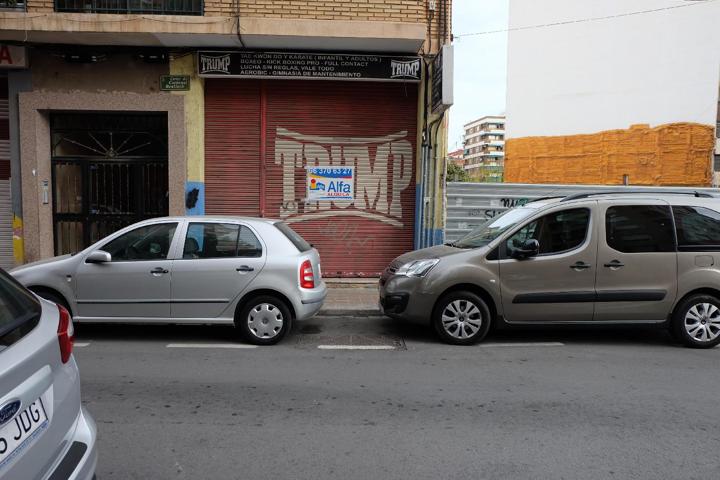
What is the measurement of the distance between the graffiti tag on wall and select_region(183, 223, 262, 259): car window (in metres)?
4.49

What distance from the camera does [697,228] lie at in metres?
6.54

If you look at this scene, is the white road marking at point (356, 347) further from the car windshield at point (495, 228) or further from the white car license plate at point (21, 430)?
the white car license plate at point (21, 430)

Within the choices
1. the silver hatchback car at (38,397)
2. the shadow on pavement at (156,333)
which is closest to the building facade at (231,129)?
the shadow on pavement at (156,333)

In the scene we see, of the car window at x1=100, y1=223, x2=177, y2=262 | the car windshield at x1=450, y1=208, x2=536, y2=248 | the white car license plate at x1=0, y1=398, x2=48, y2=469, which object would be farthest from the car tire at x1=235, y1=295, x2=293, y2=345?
the white car license plate at x1=0, y1=398, x2=48, y2=469

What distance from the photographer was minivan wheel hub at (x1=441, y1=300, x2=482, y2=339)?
6.36m

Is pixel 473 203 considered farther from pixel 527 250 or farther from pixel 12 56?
pixel 12 56

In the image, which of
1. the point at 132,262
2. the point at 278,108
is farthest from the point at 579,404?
the point at 278,108

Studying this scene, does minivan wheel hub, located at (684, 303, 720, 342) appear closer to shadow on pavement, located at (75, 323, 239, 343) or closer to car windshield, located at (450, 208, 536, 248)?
car windshield, located at (450, 208, 536, 248)

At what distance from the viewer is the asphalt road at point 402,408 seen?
3418 millimetres

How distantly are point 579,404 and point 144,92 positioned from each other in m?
9.57

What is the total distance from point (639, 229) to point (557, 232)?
98 cm

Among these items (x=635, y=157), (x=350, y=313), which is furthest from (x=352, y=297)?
(x=635, y=157)

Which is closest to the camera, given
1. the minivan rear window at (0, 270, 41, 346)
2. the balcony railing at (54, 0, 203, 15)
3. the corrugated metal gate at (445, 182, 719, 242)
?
the minivan rear window at (0, 270, 41, 346)

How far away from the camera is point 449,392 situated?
15.6ft
